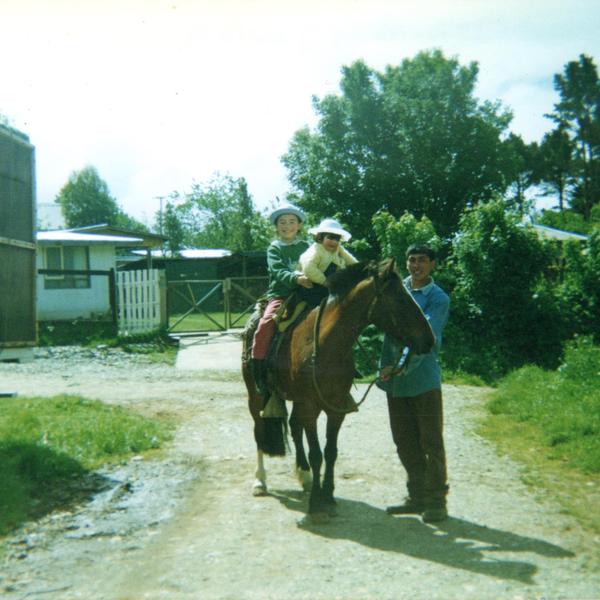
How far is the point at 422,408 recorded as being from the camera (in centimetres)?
604

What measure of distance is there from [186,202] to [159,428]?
7435 cm

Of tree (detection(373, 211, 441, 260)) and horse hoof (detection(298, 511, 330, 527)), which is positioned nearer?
horse hoof (detection(298, 511, 330, 527))

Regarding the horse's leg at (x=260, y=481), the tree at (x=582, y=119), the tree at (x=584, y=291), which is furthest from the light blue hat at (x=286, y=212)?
the tree at (x=582, y=119)

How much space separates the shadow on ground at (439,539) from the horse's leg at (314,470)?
123 mm

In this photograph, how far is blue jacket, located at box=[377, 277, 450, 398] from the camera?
600cm

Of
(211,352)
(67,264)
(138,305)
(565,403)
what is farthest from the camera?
(67,264)

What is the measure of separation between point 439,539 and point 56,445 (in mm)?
4598

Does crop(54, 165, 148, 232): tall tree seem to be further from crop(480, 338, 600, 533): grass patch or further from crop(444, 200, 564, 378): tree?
crop(480, 338, 600, 533): grass patch

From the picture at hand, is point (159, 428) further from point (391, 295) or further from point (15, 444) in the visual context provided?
point (391, 295)

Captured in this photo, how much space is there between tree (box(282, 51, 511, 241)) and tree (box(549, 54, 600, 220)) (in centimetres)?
646

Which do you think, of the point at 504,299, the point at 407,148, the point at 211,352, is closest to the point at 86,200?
the point at 407,148

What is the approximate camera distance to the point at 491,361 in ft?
48.9

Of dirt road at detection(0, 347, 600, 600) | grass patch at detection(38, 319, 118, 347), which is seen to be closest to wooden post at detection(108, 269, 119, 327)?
grass patch at detection(38, 319, 118, 347)

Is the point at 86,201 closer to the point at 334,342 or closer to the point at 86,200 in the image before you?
the point at 86,200
